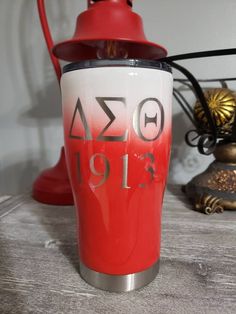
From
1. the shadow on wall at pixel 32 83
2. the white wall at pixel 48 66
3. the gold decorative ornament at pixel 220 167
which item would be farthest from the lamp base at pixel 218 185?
the shadow on wall at pixel 32 83

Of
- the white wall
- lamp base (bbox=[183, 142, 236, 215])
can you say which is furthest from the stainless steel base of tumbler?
the white wall

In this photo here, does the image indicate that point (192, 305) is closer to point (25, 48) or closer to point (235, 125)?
point (235, 125)

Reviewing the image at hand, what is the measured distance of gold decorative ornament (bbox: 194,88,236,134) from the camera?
43 centimetres

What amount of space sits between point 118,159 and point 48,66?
552 mm

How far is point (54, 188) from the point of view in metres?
0.47

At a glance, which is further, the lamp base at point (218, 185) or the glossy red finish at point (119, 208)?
the lamp base at point (218, 185)

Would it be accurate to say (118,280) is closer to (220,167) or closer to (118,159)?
(118,159)

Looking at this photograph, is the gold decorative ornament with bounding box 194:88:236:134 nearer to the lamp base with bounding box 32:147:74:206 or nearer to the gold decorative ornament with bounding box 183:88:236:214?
the gold decorative ornament with bounding box 183:88:236:214

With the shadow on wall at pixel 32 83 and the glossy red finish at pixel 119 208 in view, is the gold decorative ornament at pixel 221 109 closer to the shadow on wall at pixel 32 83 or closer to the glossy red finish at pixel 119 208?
the glossy red finish at pixel 119 208

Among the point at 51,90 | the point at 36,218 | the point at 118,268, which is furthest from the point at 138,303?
the point at 51,90

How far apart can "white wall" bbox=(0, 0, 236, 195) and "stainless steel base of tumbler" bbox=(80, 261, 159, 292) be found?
16.7 inches

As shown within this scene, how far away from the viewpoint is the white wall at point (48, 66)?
59 centimetres

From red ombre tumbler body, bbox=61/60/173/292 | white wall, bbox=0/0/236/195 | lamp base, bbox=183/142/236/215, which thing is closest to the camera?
red ombre tumbler body, bbox=61/60/173/292

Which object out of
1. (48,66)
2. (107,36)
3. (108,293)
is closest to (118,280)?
(108,293)
